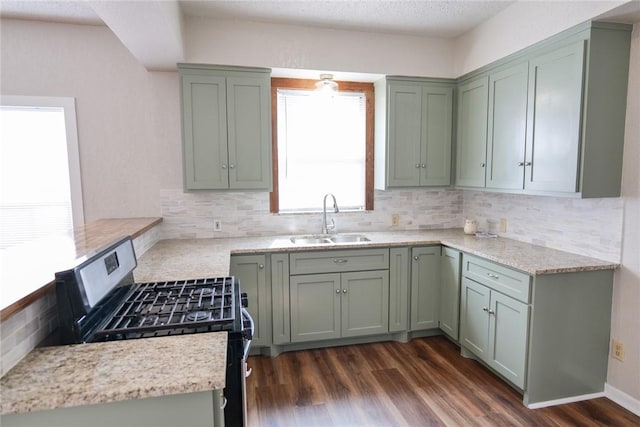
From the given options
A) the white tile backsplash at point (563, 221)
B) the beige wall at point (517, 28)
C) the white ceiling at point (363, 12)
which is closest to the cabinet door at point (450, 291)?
the white tile backsplash at point (563, 221)

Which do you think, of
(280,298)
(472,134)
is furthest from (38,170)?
(472,134)

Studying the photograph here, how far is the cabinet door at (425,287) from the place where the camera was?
3.11 metres

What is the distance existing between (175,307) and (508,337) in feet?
6.71

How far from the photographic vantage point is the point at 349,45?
3.11 metres

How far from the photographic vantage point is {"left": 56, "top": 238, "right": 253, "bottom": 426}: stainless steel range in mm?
1260

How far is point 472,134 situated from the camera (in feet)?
10.3

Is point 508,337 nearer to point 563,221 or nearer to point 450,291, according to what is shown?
point 450,291

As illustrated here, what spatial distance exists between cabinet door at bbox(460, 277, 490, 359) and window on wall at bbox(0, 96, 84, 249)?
10.2ft

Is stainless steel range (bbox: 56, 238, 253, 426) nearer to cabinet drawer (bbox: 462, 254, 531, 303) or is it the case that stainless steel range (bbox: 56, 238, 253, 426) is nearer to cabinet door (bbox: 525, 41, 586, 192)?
cabinet drawer (bbox: 462, 254, 531, 303)

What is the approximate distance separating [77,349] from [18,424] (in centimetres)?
25

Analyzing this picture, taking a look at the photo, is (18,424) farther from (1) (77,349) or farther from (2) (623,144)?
(2) (623,144)

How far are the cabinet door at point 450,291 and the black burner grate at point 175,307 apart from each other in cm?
186

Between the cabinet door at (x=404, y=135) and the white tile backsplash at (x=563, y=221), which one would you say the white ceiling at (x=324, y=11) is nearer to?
the cabinet door at (x=404, y=135)

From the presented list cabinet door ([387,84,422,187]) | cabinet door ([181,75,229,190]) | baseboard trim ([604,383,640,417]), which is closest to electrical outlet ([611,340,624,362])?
baseboard trim ([604,383,640,417])
